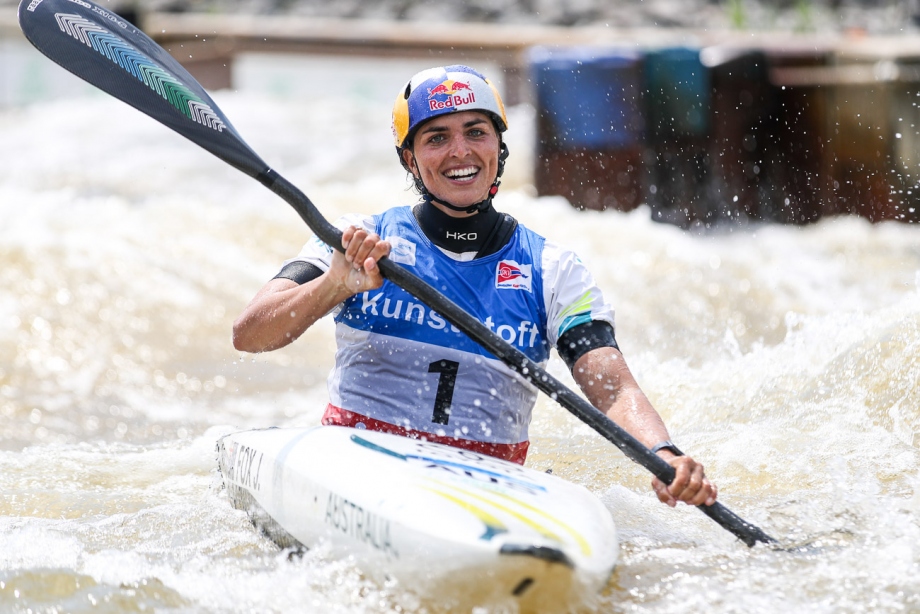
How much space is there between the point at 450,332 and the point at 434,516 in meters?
0.80

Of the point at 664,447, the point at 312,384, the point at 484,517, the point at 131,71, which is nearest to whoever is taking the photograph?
the point at 484,517

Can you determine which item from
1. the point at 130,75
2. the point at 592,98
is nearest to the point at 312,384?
the point at 130,75

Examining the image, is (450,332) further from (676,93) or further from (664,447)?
(676,93)

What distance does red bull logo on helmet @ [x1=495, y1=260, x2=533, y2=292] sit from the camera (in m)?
3.28

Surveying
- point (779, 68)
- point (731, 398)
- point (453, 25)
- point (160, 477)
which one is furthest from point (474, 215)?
point (453, 25)

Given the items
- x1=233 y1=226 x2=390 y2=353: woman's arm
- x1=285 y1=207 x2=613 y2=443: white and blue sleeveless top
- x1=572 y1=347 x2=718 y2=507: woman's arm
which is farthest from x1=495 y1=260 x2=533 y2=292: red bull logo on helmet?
x1=233 y1=226 x2=390 y2=353: woman's arm

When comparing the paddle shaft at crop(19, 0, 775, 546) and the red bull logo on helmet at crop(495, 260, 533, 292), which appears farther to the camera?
the paddle shaft at crop(19, 0, 775, 546)

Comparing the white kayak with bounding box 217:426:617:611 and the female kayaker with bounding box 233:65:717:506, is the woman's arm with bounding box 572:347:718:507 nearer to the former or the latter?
the female kayaker with bounding box 233:65:717:506

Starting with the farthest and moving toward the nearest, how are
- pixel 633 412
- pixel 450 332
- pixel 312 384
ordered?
pixel 312 384 → pixel 450 332 → pixel 633 412

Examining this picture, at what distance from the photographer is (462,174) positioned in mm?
3316

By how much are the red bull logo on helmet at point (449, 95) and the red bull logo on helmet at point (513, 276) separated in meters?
0.49

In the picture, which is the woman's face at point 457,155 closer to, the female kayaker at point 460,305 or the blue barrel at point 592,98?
the female kayaker at point 460,305

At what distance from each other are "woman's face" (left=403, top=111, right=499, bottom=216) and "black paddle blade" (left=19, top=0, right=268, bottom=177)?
0.52m

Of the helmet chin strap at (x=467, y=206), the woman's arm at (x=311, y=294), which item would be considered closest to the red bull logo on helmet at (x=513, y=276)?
the helmet chin strap at (x=467, y=206)
